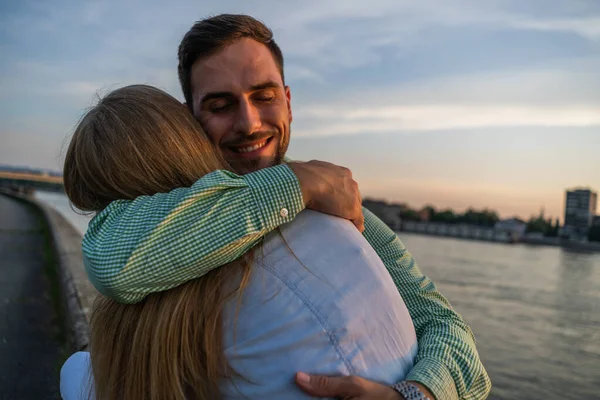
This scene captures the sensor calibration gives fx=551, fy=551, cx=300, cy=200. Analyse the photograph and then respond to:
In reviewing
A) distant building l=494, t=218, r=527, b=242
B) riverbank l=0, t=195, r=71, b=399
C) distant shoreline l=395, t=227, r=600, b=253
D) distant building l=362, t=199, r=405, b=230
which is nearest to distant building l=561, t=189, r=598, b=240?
distant shoreline l=395, t=227, r=600, b=253

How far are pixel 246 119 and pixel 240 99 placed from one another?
0.07 meters

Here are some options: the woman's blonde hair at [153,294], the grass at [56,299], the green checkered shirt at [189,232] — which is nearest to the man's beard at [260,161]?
the woman's blonde hair at [153,294]

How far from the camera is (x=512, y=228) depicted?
105m

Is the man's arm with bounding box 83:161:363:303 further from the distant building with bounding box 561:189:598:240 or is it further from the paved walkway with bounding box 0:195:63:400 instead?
the distant building with bounding box 561:189:598:240

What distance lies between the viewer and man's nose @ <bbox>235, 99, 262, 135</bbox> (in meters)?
1.86

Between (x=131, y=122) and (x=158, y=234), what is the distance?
379 mm

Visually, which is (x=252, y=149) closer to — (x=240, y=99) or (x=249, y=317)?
(x=240, y=99)

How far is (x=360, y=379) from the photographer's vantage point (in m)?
1.14

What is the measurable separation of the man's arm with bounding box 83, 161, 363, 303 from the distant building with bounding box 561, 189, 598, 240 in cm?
10692

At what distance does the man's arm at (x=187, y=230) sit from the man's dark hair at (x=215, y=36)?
0.76 meters

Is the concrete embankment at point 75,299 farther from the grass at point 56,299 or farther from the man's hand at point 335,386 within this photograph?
the man's hand at point 335,386

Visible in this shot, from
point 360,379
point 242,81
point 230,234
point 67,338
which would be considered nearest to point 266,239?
point 230,234

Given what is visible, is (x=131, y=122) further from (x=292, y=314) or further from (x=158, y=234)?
(x=292, y=314)

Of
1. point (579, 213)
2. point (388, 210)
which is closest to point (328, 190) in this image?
point (388, 210)
